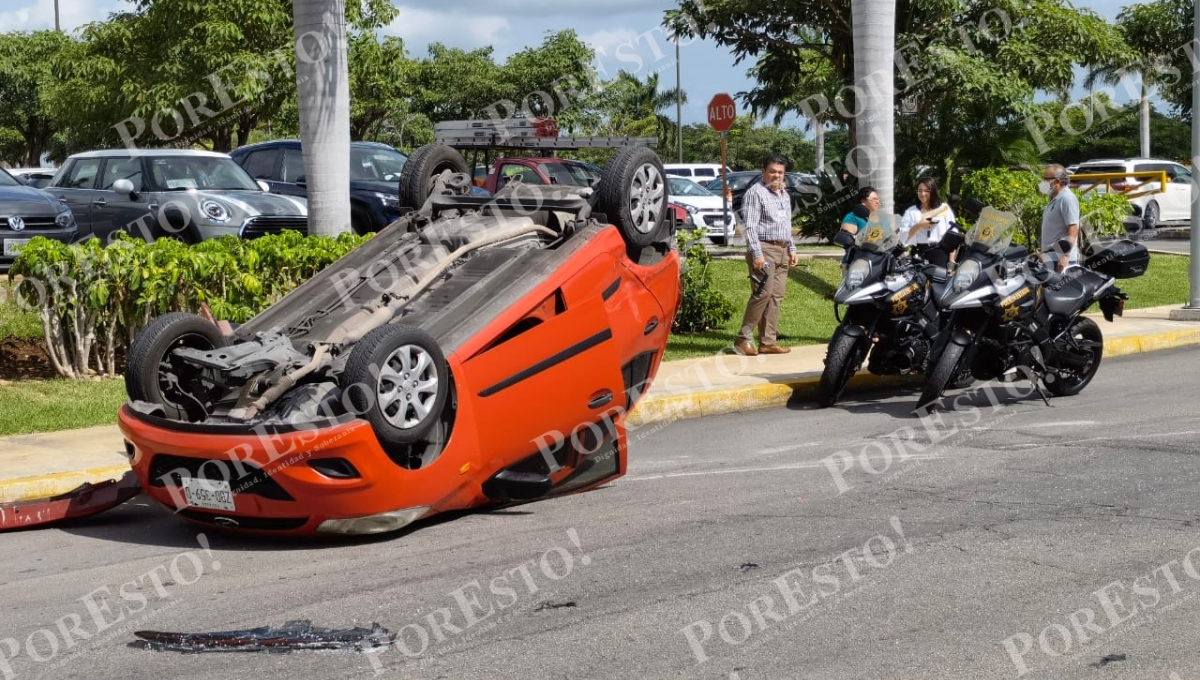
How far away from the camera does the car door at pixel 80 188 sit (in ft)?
54.7

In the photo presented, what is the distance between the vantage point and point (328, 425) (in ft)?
20.2

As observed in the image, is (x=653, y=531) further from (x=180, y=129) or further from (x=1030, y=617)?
(x=180, y=129)

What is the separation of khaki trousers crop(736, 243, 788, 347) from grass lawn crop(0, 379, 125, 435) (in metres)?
5.54

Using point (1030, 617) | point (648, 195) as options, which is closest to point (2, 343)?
point (648, 195)

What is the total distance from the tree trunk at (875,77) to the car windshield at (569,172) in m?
7.10

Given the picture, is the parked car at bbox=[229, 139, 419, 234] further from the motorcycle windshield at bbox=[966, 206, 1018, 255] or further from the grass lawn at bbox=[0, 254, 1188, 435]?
the motorcycle windshield at bbox=[966, 206, 1018, 255]

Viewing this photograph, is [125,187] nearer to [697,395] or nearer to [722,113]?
[697,395]

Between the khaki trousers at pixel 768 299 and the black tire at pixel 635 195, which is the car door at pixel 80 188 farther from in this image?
the black tire at pixel 635 195

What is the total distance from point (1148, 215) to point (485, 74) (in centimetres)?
2318

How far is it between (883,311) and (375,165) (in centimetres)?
1000

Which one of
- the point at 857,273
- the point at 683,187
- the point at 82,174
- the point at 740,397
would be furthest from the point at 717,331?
the point at 683,187

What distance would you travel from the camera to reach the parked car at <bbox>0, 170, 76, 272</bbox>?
14875 mm

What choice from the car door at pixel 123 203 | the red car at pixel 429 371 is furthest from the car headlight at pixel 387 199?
the red car at pixel 429 371

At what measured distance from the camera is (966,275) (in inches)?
393
